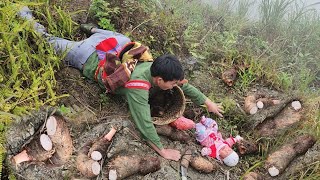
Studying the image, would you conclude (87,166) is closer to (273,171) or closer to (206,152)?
(206,152)

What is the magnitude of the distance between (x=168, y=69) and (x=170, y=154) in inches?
29.2

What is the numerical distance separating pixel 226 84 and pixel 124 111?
1.26 metres

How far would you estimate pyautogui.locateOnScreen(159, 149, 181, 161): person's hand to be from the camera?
9.95 ft

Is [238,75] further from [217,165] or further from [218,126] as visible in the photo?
[217,165]

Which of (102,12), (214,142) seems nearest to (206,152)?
(214,142)

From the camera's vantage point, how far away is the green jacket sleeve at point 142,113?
2904 millimetres

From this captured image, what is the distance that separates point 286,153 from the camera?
3223mm

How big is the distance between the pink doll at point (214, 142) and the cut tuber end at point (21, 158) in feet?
4.91

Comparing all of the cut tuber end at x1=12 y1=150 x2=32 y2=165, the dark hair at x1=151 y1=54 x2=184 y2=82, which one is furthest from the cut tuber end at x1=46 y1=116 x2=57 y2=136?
the dark hair at x1=151 y1=54 x2=184 y2=82

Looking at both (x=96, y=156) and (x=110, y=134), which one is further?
(x=110, y=134)

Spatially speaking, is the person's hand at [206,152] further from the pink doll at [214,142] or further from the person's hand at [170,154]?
the person's hand at [170,154]

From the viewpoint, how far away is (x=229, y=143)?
3352 mm

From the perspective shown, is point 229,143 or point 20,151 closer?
point 20,151

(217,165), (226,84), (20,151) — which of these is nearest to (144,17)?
(226,84)
